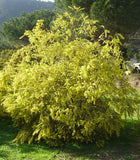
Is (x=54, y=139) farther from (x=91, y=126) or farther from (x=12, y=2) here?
(x=12, y=2)

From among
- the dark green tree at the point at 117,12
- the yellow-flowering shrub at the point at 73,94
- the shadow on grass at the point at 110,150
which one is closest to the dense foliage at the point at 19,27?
the dark green tree at the point at 117,12

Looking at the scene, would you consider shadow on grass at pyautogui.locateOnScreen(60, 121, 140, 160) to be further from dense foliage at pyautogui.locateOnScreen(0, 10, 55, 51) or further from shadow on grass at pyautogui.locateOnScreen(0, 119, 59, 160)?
dense foliage at pyautogui.locateOnScreen(0, 10, 55, 51)

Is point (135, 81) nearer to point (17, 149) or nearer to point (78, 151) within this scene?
point (78, 151)

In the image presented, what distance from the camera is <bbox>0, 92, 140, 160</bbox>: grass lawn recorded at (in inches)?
179

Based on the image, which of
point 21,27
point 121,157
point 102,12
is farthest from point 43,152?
point 21,27

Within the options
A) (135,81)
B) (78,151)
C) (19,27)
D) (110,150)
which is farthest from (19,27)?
(110,150)

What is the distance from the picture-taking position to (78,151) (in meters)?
4.81

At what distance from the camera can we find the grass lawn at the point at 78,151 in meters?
4.54

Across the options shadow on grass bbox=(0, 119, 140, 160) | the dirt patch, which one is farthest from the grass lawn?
the dirt patch

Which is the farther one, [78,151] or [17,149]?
[17,149]

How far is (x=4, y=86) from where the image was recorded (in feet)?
20.1

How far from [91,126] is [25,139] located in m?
1.89

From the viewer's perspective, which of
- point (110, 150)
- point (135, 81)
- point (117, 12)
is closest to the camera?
point (110, 150)

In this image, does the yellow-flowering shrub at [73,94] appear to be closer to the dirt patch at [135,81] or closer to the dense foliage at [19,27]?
the dirt patch at [135,81]
